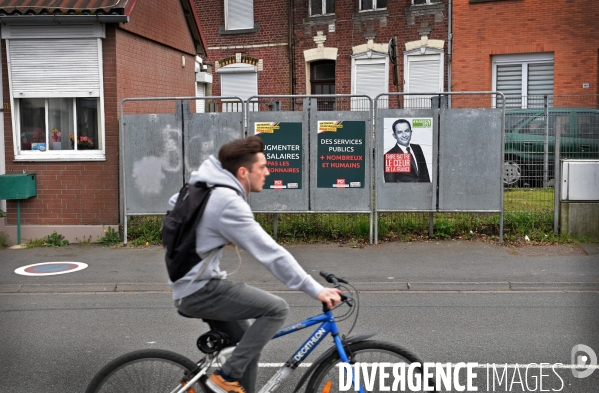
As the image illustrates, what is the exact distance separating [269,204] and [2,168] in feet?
15.3

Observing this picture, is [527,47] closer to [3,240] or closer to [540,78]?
[540,78]

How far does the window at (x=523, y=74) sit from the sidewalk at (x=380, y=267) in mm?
12192

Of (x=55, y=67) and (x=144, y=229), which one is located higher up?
(x=55, y=67)

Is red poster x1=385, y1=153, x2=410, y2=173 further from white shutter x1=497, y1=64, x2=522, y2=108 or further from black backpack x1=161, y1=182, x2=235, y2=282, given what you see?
white shutter x1=497, y1=64, x2=522, y2=108

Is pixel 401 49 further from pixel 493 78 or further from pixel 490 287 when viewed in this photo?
pixel 490 287

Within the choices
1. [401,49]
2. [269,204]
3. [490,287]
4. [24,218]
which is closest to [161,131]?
[269,204]

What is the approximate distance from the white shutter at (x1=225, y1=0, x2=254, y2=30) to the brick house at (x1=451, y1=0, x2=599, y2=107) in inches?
297

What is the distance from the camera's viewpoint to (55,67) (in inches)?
489

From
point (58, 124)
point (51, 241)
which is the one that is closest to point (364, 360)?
point (51, 241)

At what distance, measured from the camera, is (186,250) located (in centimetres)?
393

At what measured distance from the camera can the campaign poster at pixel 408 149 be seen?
38.4 ft

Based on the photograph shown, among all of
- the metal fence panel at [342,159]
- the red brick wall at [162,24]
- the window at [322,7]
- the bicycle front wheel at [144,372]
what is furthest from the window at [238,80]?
the bicycle front wheel at [144,372]

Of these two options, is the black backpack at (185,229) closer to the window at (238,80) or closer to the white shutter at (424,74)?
the white shutter at (424,74)

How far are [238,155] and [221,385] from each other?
1251 millimetres
